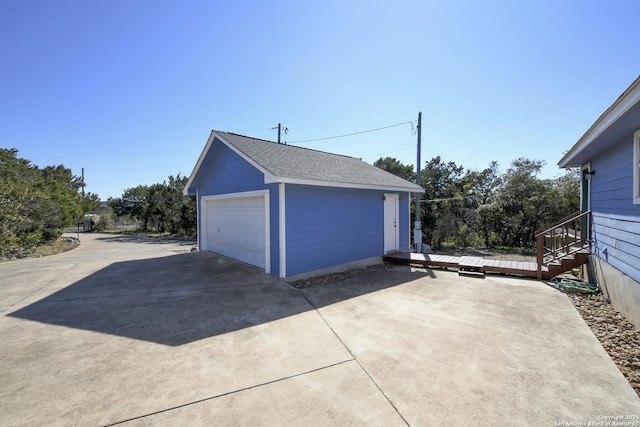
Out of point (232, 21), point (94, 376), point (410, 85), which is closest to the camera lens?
point (94, 376)

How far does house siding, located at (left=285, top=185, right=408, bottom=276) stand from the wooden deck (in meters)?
1.02

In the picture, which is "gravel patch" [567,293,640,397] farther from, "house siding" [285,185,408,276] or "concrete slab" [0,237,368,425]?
"house siding" [285,185,408,276]

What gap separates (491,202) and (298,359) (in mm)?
17911

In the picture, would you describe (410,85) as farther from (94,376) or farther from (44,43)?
(44,43)

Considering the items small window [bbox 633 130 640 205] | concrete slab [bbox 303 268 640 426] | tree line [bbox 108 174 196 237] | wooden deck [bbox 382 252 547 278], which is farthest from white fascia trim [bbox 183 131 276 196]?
tree line [bbox 108 174 196 237]

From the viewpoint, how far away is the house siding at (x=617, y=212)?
4.25 m

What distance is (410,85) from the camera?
985cm

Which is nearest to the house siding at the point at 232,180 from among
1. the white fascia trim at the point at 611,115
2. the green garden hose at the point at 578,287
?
the white fascia trim at the point at 611,115

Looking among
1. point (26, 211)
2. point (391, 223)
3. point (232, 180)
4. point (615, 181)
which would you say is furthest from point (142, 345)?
point (26, 211)

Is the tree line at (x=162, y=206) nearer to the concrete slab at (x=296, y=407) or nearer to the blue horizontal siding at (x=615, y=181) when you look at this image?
the concrete slab at (x=296, y=407)

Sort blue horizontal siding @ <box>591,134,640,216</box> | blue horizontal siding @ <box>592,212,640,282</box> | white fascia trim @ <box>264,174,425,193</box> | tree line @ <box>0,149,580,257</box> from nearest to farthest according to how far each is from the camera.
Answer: blue horizontal siding @ <box>592,212,640,282</box>, blue horizontal siding @ <box>591,134,640,216</box>, white fascia trim @ <box>264,174,425,193</box>, tree line @ <box>0,149,580,257</box>

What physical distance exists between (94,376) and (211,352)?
110 centimetres

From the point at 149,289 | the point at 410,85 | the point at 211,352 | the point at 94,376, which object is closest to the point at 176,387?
the point at 211,352

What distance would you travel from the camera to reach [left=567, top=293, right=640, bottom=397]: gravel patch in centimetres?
287
